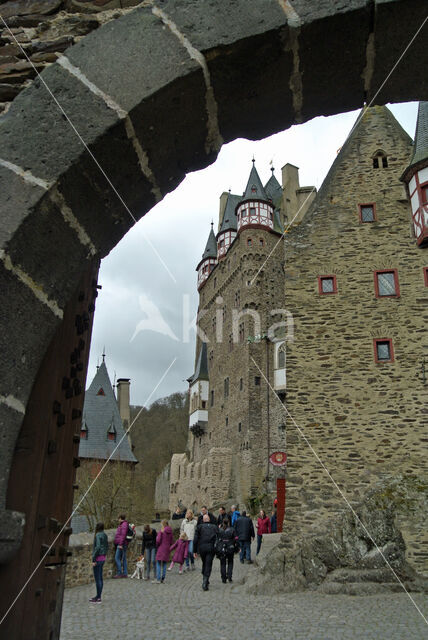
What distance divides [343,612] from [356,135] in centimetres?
1367

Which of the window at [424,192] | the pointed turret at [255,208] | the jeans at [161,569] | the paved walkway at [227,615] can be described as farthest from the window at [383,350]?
the pointed turret at [255,208]

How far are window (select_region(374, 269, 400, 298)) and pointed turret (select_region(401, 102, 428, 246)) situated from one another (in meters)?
1.27

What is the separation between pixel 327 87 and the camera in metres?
2.83

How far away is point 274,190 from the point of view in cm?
5216

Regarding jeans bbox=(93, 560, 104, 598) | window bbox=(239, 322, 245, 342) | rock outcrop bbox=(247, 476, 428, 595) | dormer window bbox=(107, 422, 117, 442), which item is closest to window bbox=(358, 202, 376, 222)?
rock outcrop bbox=(247, 476, 428, 595)

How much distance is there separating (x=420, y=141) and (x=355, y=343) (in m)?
6.92

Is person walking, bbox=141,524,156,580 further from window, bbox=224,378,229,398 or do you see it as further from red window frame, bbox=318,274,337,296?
window, bbox=224,378,229,398

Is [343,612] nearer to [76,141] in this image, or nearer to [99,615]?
[99,615]

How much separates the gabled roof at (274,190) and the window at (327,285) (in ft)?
114

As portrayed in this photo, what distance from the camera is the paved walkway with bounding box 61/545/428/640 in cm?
704

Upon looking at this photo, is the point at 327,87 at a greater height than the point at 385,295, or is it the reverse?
the point at 385,295

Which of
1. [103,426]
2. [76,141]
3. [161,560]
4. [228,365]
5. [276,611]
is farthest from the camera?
[228,365]

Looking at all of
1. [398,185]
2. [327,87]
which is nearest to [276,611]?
[327,87]

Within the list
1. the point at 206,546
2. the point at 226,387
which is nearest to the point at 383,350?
the point at 206,546
